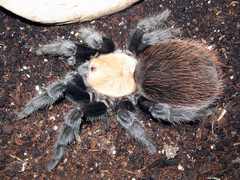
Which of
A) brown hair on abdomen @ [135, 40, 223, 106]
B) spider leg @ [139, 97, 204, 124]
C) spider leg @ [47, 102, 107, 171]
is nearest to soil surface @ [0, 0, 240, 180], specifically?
spider leg @ [47, 102, 107, 171]

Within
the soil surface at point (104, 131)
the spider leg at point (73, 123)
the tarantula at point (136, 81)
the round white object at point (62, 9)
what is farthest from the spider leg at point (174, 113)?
the round white object at point (62, 9)

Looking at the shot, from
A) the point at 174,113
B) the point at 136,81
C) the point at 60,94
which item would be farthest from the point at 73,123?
the point at 174,113

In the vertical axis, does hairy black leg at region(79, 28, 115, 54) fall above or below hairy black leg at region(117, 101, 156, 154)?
above

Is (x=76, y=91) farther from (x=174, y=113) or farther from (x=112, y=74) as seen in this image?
(x=174, y=113)

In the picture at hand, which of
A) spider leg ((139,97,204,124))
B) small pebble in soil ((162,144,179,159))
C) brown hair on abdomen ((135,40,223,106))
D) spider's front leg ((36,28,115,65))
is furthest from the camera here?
small pebble in soil ((162,144,179,159))

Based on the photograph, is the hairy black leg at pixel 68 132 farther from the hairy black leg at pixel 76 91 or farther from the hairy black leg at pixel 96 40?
the hairy black leg at pixel 96 40

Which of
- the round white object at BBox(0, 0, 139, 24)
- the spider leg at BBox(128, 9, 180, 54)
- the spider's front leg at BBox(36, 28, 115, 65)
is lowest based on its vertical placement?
the spider's front leg at BBox(36, 28, 115, 65)

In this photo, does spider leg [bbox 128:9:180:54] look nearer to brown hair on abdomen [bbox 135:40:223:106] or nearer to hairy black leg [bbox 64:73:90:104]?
brown hair on abdomen [bbox 135:40:223:106]
